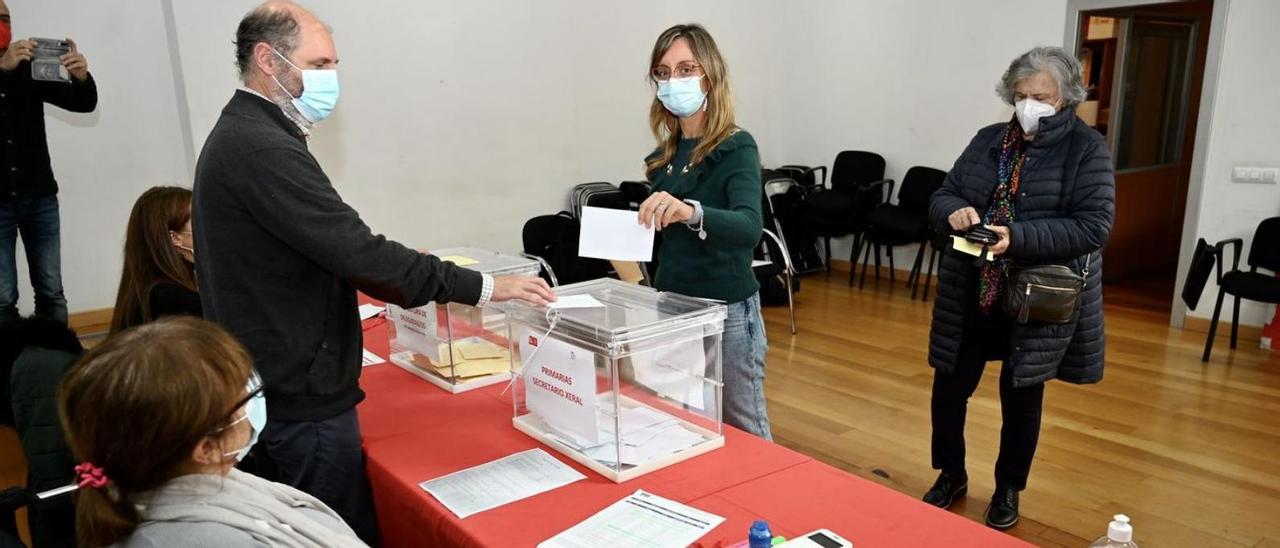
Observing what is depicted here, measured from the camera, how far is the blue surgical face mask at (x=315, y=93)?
165 cm

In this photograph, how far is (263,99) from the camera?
1.58 m

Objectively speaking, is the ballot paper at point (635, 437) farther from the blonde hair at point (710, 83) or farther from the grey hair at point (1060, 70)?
the grey hair at point (1060, 70)

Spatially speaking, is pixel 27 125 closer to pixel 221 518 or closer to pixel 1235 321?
pixel 221 518

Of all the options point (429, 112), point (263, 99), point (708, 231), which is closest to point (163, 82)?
point (429, 112)

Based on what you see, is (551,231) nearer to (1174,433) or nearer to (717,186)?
(717,186)

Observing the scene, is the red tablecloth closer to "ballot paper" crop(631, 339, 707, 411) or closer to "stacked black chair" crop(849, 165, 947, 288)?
"ballot paper" crop(631, 339, 707, 411)

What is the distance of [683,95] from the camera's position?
2109mm

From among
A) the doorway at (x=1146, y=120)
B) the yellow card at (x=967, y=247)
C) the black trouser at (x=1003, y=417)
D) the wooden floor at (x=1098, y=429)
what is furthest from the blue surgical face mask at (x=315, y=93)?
the doorway at (x=1146, y=120)

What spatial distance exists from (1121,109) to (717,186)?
5.39m

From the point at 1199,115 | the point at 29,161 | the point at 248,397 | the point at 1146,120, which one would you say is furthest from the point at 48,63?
the point at 1146,120

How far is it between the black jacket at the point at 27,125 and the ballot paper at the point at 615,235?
3.38m

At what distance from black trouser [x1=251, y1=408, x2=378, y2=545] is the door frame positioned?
524cm

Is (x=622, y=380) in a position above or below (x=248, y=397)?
below

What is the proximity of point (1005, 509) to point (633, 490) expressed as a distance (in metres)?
1.74
